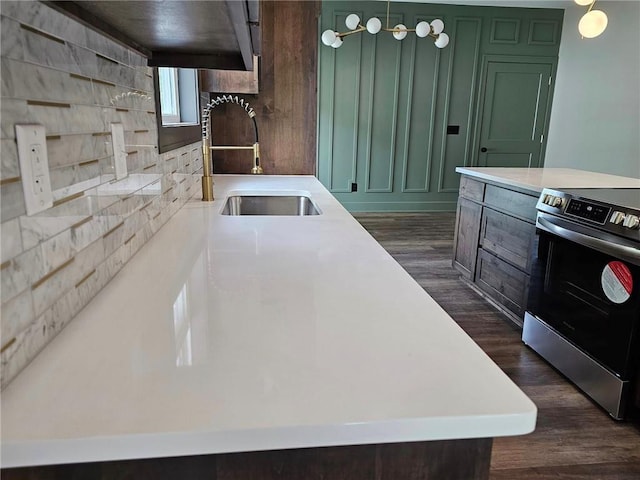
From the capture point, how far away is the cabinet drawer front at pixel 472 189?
3.22m

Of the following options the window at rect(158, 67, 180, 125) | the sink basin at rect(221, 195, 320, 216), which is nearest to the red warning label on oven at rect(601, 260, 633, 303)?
the sink basin at rect(221, 195, 320, 216)

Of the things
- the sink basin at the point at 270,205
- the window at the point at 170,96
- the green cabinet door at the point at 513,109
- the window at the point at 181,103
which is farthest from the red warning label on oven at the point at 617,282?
the green cabinet door at the point at 513,109

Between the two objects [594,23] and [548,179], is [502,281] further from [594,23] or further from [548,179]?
[594,23]

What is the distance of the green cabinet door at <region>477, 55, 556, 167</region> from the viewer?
6.03m

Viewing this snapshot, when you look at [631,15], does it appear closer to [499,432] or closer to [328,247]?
[328,247]

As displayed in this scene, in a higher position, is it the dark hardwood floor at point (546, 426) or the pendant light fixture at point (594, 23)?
the pendant light fixture at point (594, 23)

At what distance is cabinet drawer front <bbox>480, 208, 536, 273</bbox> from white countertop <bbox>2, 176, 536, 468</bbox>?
1.94 m

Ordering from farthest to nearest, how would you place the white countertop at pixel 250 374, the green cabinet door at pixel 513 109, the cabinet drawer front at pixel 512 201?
the green cabinet door at pixel 513 109, the cabinet drawer front at pixel 512 201, the white countertop at pixel 250 374

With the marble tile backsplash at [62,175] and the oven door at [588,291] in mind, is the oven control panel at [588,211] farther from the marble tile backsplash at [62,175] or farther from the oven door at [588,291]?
the marble tile backsplash at [62,175]

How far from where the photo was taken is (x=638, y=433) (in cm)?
191

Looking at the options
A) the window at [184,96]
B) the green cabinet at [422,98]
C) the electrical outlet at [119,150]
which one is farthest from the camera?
the green cabinet at [422,98]

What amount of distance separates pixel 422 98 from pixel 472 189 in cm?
300

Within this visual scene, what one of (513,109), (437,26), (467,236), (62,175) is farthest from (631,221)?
(513,109)

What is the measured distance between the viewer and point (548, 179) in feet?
9.37
